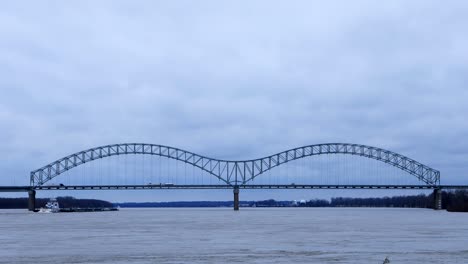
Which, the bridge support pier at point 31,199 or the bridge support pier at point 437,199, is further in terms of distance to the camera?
the bridge support pier at point 31,199

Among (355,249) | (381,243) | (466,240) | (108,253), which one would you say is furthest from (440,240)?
(108,253)

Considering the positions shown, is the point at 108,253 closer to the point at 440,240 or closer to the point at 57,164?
the point at 440,240

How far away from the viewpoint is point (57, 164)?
574ft

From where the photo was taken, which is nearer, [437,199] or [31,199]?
[437,199]

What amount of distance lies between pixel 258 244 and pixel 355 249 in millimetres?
5910

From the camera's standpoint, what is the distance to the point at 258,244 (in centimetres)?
4094

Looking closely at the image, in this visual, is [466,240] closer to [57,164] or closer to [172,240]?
[172,240]

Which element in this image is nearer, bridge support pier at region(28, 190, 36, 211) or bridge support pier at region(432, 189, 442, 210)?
bridge support pier at region(432, 189, 442, 210)

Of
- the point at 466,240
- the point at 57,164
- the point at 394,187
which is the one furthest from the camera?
the point at 57,164

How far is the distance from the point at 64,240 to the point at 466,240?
2358 centimetres

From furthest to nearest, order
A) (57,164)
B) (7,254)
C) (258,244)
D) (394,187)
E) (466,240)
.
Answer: (57,164), (394,187), (466,240), (258,244), (7,254)

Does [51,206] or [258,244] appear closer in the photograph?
[258,244]

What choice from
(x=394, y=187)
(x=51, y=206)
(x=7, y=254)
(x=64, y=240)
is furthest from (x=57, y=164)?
(x=7, y=254)

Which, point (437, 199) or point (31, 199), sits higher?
point (31, 199)
